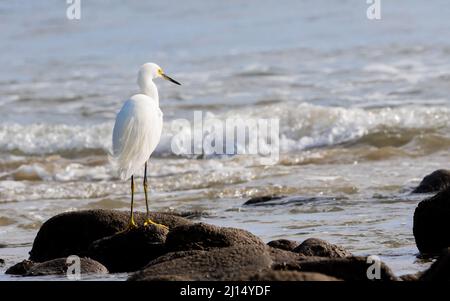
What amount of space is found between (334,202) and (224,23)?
16546 mm

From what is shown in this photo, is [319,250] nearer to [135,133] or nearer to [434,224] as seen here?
[434,224]

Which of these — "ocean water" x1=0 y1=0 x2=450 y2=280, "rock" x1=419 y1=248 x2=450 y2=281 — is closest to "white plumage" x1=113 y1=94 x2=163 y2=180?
"ocean water" x1=0 y1=0 x2=450 y2=280

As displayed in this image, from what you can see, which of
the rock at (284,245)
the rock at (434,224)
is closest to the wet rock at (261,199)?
the rock at (284,245)

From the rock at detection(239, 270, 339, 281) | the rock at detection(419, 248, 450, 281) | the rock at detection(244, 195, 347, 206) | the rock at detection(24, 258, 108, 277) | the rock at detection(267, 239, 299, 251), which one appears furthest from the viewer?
the rock at detection(244, 195, 347, 206)

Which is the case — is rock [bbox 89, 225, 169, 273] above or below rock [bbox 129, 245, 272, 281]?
below

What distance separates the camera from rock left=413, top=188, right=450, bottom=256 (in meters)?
7.22

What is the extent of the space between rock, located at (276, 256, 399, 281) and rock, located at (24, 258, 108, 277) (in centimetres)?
172

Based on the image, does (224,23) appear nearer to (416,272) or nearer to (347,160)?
(347,160)

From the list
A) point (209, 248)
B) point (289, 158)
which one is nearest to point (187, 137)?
point (289, 158)

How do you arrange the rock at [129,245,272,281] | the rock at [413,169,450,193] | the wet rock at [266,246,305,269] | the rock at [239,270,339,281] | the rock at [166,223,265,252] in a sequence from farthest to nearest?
the rock at [413,169,450,193]
the rock at [166,223,265,252]
the wet rock at [266,246,305,269]
the rock at [129,245,272,281]
the rock at [239,270,339,281]

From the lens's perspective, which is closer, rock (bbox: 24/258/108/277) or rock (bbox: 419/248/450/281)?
rock (bbox: 419/248/450/281)

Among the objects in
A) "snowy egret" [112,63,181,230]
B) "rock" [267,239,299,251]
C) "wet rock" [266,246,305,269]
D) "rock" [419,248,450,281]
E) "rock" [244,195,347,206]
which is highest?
"snowy egret" [112,63,181,230]

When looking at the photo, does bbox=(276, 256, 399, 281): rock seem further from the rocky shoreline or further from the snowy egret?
the snowy egret

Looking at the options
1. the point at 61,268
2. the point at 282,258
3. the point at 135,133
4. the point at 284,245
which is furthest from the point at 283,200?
the point at 282,258
